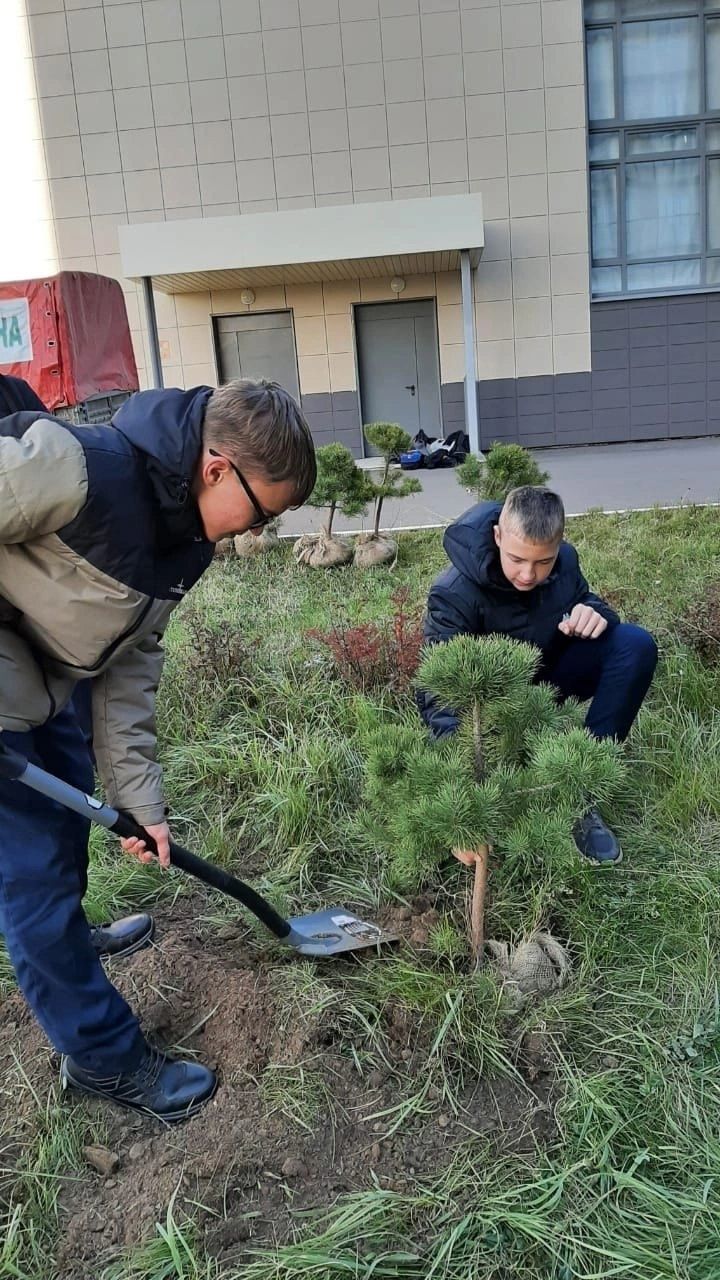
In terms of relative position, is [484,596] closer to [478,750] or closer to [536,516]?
[536,516]

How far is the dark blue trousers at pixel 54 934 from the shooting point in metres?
1.60

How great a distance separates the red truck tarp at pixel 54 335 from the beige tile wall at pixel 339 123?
128 inches

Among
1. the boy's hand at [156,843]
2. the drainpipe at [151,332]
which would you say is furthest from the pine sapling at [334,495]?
the drainpipe at [151,332]

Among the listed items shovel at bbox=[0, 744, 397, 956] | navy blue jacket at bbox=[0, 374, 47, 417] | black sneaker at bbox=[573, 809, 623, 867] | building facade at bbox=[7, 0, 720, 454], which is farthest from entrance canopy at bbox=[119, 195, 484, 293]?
shovel at bbox=[0, 744, 397, 956]

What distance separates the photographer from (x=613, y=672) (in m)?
2.70

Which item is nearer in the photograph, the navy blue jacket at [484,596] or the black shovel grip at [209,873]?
the black shovel grip at [209,873]

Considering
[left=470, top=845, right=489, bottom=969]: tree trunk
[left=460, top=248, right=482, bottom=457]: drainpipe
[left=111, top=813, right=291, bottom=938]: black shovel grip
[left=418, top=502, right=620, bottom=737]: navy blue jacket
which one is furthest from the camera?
[left=460, top=248, right=482, bottom=457]: drainpipe

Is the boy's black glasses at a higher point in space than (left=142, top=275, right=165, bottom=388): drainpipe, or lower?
lower

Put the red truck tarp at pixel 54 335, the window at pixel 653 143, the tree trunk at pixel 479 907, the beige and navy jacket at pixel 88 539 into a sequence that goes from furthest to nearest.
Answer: the window at pixel 653 143
the red truck tarp at pixel 54 335
the tree trunk at pixel 479 907
the beige and navy jacket at pixel 88 539

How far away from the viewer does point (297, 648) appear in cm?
378

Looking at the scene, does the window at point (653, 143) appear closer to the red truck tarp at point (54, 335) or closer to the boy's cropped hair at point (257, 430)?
the red truck tarp at point (54, 335)

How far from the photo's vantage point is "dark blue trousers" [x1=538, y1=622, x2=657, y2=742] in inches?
105

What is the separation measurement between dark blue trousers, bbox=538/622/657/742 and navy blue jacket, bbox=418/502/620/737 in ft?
0.43

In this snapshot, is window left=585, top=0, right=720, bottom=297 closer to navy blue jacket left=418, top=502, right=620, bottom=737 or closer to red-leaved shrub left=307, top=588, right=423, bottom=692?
red-leaved shrub left=307, top=588, right=423, bottom=692
